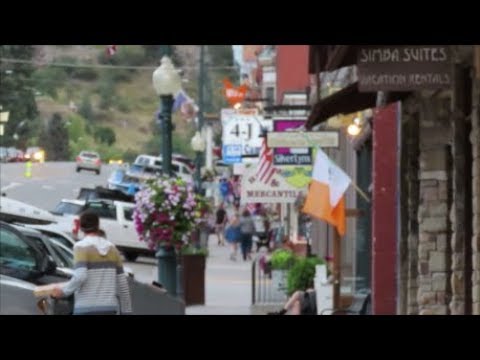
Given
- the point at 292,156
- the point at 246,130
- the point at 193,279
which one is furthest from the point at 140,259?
the point at 292,156

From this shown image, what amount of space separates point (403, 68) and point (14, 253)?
18.1ft

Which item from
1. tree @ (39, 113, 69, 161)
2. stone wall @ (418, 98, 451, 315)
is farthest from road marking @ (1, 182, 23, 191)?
stone wall @ (418, 98, 451, 315)

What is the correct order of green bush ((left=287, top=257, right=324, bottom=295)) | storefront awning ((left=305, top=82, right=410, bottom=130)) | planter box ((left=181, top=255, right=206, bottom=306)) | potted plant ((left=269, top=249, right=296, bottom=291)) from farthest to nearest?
planter box ((left=181, top=255, right=206, bottom=306))
potted plant ((left=269, top=249, right=296, bottom=291))
green bush ((left=287, top=257, right=324, bottom=295))
storefront awning ((left=305, top=82, right=410, bottom=130))

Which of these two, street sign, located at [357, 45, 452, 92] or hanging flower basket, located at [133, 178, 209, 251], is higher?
street sign, located at [357, 45, 452, 92]

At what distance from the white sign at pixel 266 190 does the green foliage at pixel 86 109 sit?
84.4 metres

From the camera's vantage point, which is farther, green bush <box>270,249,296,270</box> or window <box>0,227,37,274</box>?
green bush <box>270,249,296,270</box>

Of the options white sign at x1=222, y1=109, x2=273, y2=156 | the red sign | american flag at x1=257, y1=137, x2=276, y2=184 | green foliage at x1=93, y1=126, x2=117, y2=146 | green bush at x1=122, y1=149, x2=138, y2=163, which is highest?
green foliage at x1=93, y1=126, x2=117, y2=146

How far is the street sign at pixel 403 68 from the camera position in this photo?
923 cm

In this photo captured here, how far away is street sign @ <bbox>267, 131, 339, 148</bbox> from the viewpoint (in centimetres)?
1859

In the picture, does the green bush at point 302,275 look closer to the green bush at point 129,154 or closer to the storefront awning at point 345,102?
the storefront awning at point 345,102

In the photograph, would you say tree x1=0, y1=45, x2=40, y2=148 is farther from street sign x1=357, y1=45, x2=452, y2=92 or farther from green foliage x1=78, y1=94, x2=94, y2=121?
street sign x1=357, y1=45, x2=452, y2=92

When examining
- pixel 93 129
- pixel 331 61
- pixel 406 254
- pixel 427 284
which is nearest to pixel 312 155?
pixel 406 254

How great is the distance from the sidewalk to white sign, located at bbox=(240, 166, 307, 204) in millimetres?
1871

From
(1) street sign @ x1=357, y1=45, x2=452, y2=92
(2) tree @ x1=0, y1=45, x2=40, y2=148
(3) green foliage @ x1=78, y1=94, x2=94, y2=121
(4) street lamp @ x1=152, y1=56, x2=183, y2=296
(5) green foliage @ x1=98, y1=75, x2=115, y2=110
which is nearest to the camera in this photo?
(1) street sign @ x1=357, y1=45, x2=452, y2=92
